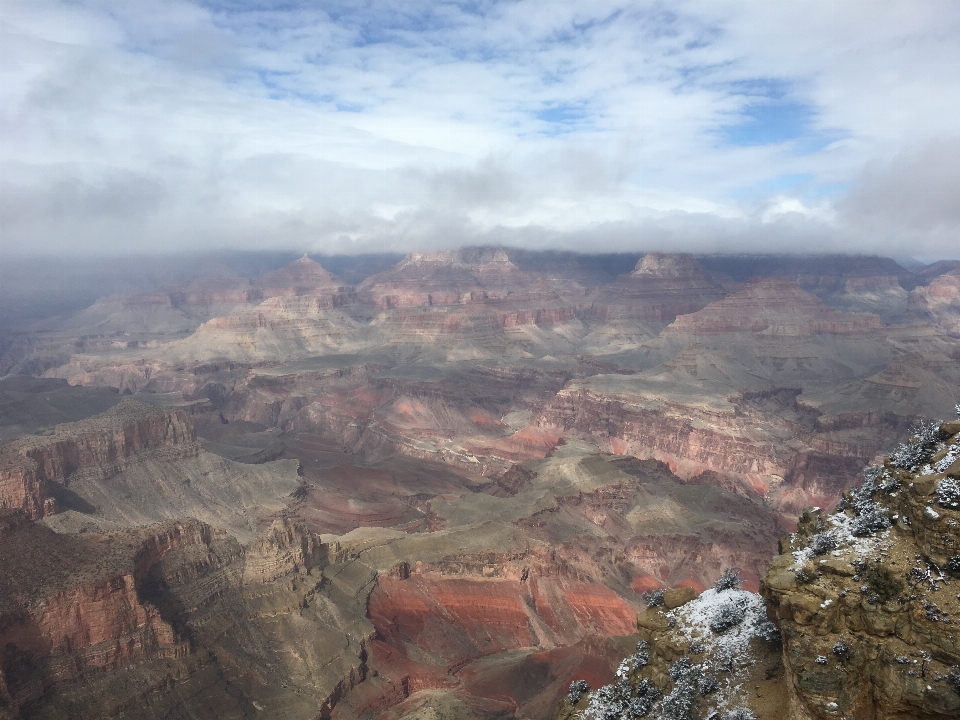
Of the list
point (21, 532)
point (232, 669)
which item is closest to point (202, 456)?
point (21, 532)

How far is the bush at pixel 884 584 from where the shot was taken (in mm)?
18016

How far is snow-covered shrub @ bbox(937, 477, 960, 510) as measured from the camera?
58.0ft

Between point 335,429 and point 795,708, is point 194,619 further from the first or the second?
point 335,429

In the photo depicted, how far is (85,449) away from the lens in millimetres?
97688

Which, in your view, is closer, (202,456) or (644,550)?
(644,550)

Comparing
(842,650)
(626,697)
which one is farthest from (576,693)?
(842,650)

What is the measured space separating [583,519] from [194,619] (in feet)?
177

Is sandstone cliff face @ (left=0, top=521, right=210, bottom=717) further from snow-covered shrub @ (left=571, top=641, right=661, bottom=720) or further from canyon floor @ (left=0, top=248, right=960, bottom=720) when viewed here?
snow-covered shrub @ (left=571, top=641, right=661, bottom=720)

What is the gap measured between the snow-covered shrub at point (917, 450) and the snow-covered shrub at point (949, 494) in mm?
3305

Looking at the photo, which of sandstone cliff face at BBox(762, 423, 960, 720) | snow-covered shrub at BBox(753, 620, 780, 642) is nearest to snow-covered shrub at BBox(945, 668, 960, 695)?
sandstone cliff face at BBox(762, 423, 960, 720)

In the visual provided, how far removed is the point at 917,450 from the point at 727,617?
29.8ft

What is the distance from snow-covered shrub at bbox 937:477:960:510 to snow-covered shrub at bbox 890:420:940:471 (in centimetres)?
330

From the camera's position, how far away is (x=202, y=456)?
113 metres

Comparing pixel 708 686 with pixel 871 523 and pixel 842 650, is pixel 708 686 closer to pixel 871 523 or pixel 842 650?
pixel 842 650
